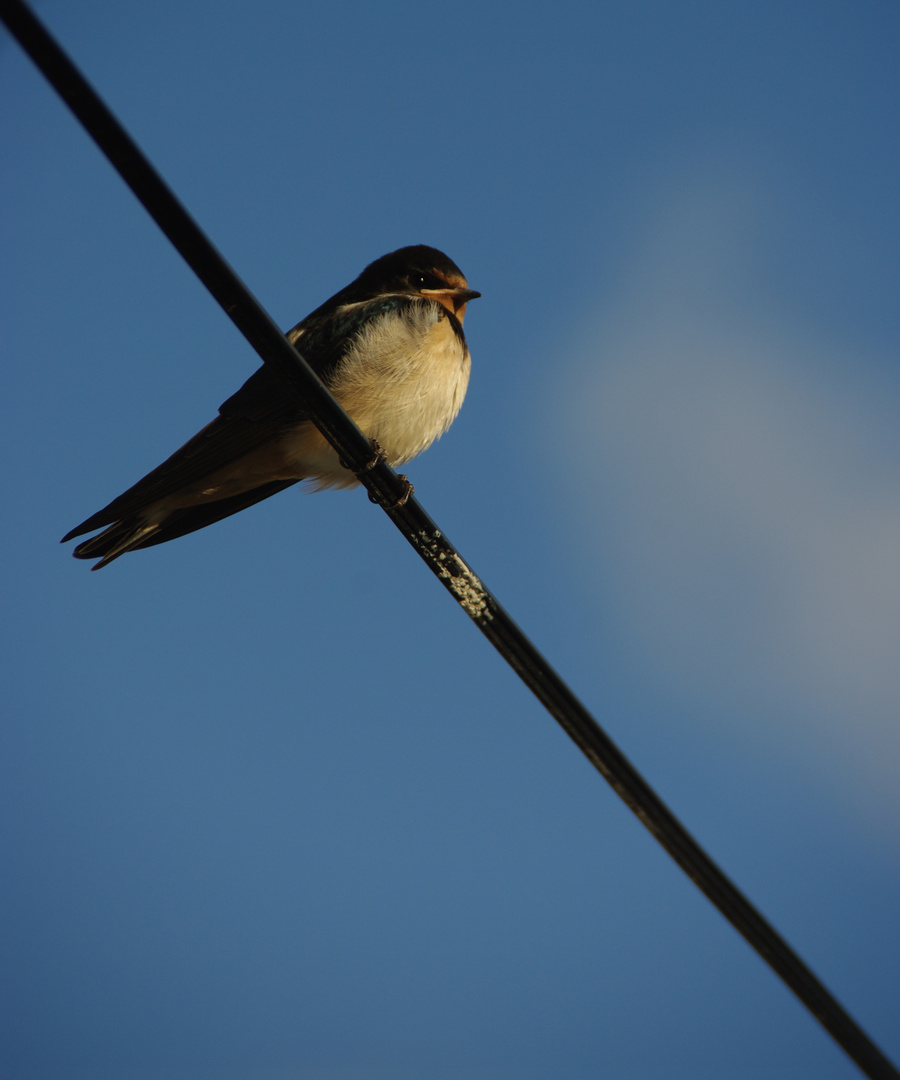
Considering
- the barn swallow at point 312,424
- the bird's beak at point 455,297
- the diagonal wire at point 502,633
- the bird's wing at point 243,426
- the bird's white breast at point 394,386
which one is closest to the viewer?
the diagonal wire at point 502,633

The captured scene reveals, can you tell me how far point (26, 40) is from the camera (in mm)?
1371

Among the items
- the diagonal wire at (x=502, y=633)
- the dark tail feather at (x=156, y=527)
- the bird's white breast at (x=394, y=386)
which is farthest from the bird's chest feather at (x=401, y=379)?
the diagonal wire at (x=502, y=633)

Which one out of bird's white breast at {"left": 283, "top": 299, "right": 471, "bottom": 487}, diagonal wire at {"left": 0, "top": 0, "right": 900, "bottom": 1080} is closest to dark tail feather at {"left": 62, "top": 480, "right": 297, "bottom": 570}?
bird's white breast at {"left": 283, "top": 299, "right": 471, "bottom": 487}

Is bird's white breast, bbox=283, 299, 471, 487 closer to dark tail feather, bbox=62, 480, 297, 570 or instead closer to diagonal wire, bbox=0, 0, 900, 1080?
dark tail feather, bbox=62, 480, 297, 570

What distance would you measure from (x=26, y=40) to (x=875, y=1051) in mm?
2649

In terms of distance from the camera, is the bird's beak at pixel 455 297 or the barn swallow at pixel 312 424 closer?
the barn swallow at pixel 312 424

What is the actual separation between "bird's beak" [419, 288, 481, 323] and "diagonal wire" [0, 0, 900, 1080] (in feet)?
7.85

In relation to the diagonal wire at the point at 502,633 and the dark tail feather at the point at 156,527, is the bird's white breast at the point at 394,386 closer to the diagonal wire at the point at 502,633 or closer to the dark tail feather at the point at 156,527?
the dark tail feather at the point at 156,527

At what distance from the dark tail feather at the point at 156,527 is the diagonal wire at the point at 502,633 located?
5.42 ft

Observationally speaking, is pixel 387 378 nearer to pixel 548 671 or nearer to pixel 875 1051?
pixel 548 671

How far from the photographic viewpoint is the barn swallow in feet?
11.5

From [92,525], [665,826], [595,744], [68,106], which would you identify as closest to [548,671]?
[595,744]

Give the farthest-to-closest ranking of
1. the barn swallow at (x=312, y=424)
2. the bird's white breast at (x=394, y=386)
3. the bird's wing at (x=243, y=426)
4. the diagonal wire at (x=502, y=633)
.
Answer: the bird's white breast at (x=394, y=386)
the barn swallow at (x=312, y=424)
the bird's wing at (x=243, y=426)
the diagonal wire at (x=502, y=633)

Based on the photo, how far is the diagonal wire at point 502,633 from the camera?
1630 millimetres
